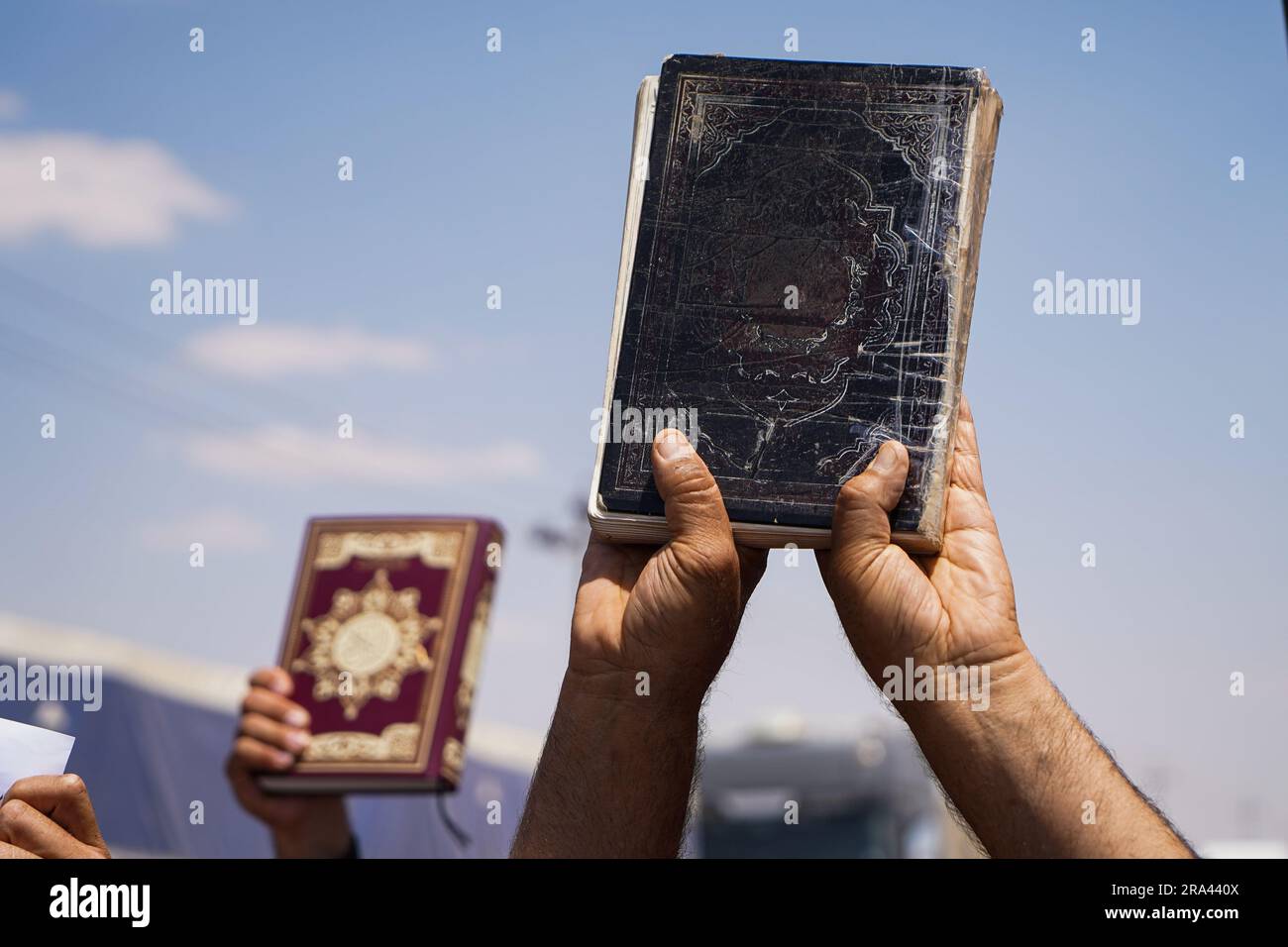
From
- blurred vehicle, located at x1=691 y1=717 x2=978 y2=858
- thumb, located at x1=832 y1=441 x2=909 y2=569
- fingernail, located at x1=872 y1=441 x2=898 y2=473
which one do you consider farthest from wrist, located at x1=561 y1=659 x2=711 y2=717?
blurred vehicle, located at x1=691 y1=717 x2=978 y2=858

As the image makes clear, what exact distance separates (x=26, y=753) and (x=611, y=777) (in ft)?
3.31

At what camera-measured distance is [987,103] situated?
2.36 meters

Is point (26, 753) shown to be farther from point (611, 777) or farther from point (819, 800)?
point (819, 800)

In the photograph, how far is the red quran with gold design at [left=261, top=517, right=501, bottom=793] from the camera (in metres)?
5.75

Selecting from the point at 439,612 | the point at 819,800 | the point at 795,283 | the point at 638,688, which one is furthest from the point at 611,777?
the point at 819,800

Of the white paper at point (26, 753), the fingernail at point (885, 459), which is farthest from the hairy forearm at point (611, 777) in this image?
the white paper at point (26, 753)

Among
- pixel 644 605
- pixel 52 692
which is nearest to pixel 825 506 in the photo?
pixel 644 605

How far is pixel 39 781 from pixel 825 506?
4.63 feet

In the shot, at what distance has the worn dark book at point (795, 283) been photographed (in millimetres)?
2312

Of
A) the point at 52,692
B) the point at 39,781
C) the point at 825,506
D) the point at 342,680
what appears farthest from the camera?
the point at 52,692

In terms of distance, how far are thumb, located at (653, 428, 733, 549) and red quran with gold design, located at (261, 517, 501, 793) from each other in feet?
12.3

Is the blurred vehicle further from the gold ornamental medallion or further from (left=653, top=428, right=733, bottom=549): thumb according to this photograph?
(left=653, top=428, right=733, bottom=549): thumb
